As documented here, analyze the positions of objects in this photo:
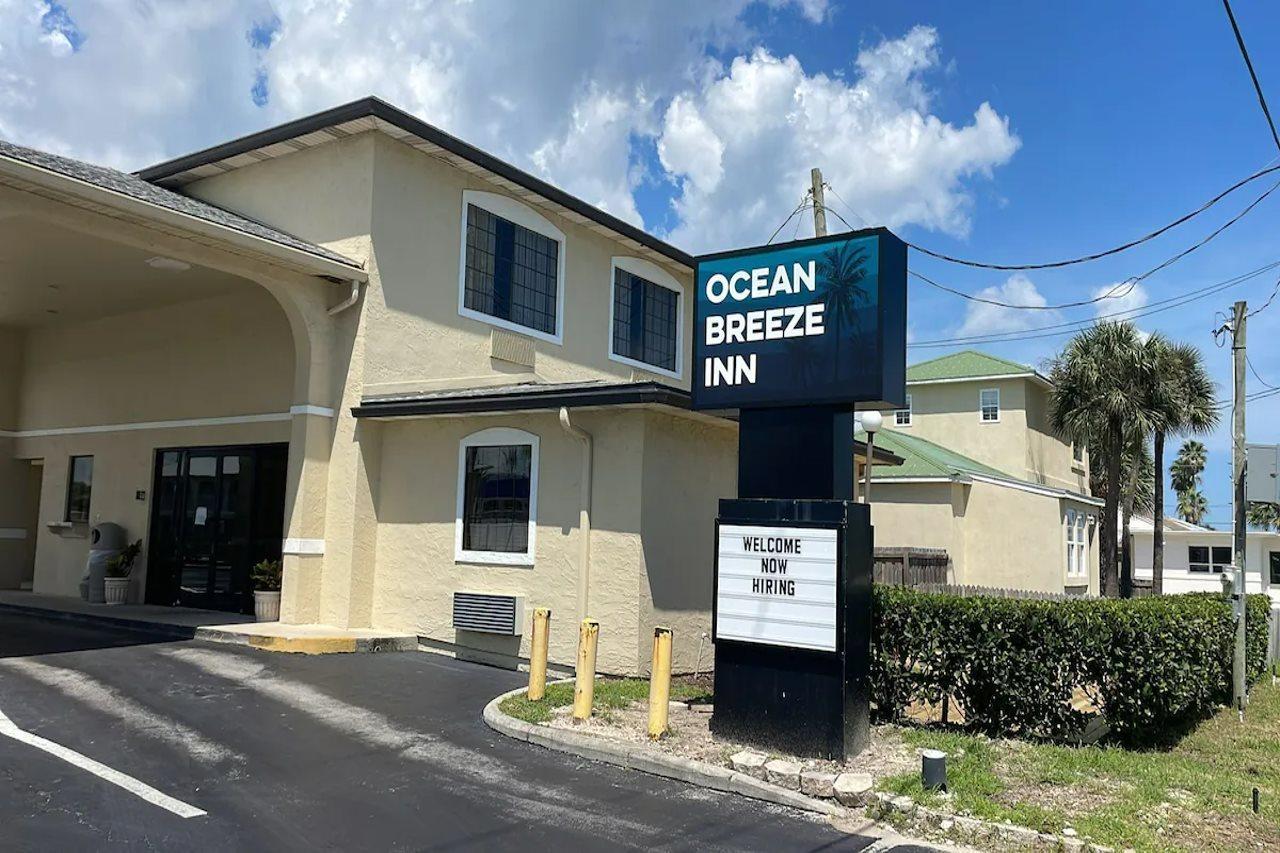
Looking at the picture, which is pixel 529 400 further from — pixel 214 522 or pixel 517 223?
pixel 214 522

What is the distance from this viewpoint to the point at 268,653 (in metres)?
12.0

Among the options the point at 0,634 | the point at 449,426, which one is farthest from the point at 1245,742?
the point at 0,634

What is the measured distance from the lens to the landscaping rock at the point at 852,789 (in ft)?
22.4

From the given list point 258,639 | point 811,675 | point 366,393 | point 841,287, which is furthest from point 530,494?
point 841,287

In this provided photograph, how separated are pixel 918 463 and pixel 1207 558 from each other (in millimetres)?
22835

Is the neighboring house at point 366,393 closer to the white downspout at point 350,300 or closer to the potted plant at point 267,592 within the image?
the white downspout at point 350,300

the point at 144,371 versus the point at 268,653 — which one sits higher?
the point at 144,371

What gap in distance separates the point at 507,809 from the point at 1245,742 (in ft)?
25.8

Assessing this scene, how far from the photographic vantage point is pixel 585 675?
29.2 feet

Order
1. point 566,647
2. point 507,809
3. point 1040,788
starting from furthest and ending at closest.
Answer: point 566,647, point 1040,788, point 507,809

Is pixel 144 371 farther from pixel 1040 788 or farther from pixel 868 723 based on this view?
pixel 1040 788

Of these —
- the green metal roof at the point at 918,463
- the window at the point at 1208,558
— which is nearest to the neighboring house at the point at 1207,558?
the window at the point at 1208,558

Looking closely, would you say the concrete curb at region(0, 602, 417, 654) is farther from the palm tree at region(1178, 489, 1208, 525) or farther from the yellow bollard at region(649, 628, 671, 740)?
the palm tree at region(1178, 489, 1208, 525)

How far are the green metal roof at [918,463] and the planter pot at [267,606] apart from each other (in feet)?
52.4
